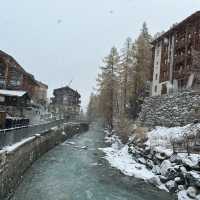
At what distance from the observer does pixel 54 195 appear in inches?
674

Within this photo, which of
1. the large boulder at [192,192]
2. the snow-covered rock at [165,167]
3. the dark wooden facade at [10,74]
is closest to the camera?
the large boulder at [192,192]

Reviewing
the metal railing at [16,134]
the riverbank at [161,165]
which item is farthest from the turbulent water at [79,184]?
the metal railing at [16,134]

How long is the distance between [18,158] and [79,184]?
435cm

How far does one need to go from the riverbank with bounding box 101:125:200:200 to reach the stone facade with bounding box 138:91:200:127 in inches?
114

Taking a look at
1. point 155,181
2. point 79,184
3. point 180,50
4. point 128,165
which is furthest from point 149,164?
point 180,50

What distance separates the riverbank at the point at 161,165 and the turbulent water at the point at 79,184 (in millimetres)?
1037

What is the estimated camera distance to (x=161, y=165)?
77.4ft

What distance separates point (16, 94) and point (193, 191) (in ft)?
86.6

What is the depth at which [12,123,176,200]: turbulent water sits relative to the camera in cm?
1744

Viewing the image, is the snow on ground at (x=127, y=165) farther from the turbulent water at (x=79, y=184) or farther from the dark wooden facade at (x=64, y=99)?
the dark wooden facade at (x=64, y=99)

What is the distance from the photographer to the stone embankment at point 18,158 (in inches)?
590

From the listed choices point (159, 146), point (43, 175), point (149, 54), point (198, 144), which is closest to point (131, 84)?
point (149, 54)

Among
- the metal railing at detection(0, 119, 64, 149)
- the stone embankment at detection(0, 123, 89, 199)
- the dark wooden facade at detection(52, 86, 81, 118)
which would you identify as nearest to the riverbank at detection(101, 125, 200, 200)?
the stone embankment at detection(0, 123, 89, 199)

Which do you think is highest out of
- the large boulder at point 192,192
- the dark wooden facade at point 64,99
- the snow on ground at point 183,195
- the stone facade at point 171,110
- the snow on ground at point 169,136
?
the dark wooden facade at point 64,99
